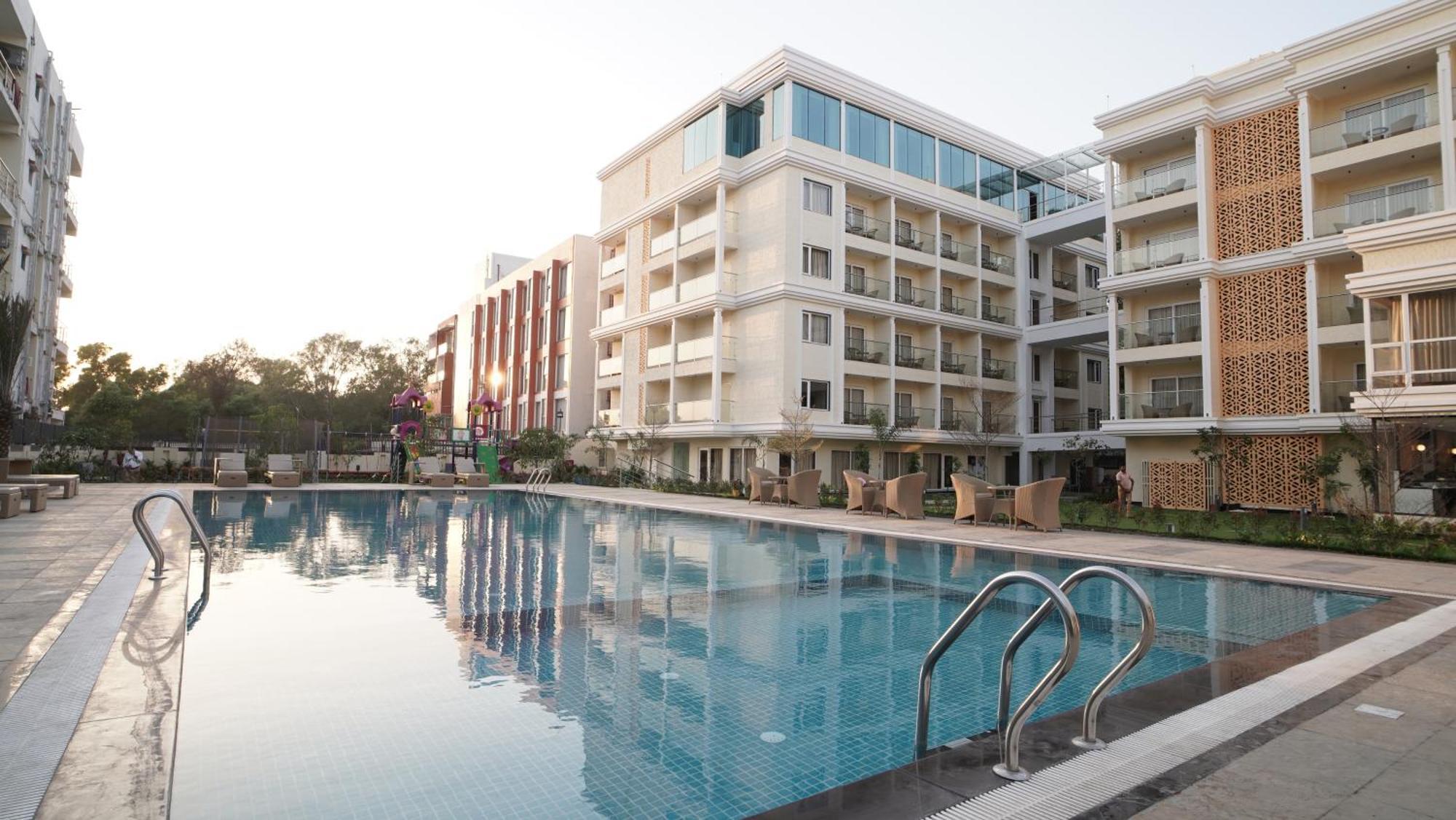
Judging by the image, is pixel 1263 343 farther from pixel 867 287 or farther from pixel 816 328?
pixel 816 328

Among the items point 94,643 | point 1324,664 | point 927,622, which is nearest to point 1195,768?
point 1324,664

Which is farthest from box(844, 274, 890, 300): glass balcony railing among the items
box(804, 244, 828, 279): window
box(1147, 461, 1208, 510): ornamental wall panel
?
box(1147, 461, 1208, 510): ornamental wall panel

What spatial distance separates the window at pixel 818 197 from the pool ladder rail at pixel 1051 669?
92.2 feet

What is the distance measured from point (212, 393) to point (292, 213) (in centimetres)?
3761

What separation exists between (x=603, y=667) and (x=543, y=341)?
43.5 m

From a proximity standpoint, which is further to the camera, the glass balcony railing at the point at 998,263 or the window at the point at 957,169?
the glass balcony railing at the point at 998,263

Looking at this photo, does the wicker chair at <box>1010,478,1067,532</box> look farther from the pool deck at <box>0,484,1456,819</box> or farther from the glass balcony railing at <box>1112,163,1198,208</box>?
the glass balcony railing at <box>1112,163,1198,208</box>

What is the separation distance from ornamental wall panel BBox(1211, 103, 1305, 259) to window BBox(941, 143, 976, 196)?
12200mm

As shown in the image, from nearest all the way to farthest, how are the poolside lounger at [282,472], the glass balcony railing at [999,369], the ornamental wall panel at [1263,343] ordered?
1. the ornamental wall panel at [1263,343]
2. the poolside lounger at [282,472]
3. the glass balcony railing at [999,369]

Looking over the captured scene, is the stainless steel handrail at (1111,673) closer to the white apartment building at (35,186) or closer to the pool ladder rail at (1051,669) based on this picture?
the pool ladder rail at (1051,669)

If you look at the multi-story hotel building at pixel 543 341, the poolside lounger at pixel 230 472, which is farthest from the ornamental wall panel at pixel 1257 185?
the poolside lounger at pixel 230 472

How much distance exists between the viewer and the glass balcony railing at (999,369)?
118ft

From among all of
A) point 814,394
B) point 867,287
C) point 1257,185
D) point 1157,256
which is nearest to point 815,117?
point 867,287

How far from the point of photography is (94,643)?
5395 millimetres
